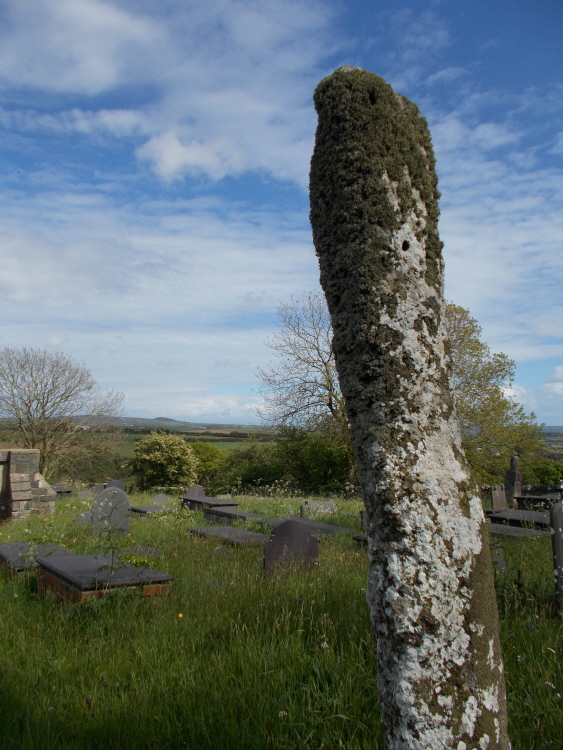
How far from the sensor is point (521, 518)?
31.6ft

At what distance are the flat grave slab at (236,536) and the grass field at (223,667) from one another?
91.5 inches

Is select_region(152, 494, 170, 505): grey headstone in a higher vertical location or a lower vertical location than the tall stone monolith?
lower

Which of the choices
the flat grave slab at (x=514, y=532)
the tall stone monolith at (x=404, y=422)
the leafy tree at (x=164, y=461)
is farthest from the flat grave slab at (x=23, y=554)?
the leafy tree at (x=164, y=461)

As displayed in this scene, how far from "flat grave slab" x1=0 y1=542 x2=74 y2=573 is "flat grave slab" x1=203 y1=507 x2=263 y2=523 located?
15.2 ft

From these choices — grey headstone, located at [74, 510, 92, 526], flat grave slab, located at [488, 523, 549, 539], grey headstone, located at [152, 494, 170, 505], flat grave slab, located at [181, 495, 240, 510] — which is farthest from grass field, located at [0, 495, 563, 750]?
grey headstone, located at [152, 494, 170, 505]

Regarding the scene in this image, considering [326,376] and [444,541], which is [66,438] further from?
[444,541]

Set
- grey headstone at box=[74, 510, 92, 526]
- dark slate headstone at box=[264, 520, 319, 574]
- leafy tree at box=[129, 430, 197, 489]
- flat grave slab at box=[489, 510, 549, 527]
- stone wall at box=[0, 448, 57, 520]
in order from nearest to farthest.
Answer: dark slate headstone at box=[264, 520, 319, 574]
flat grave slab at box=[489, 510, 549, 527]
grey headstone at box=[74, 510, 92, 526]
stone wall at box=[0, 448, 57, 520]
leafy tree at box=[129, 430, 197, 489]

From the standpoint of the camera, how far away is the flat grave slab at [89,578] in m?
4.46

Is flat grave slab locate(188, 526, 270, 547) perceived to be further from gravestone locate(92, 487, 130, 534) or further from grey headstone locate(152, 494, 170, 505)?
grey headstone locate(152, 494, 170, 505)

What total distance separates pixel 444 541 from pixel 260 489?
2189 cm

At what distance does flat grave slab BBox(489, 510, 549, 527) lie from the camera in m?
9.47

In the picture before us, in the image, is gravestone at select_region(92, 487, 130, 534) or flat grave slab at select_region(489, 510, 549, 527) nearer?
gravestone at select_region(92, 487, 130, 534)

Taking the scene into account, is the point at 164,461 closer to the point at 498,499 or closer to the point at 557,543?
the point at 498,499

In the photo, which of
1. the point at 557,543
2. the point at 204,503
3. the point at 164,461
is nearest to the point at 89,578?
the point at 557,543
